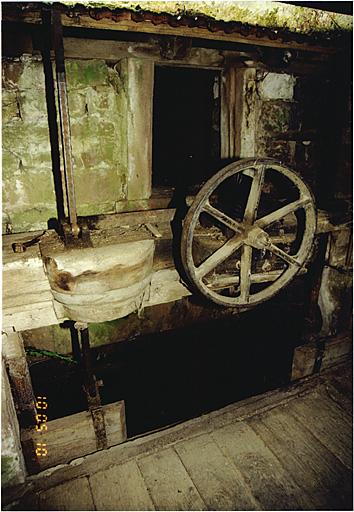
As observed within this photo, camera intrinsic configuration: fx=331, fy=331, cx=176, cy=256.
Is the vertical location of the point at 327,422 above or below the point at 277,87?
below

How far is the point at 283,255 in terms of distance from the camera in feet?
9.82

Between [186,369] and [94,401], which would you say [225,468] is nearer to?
[94,401]

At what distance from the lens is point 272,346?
225 inches

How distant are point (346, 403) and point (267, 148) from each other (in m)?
3.17

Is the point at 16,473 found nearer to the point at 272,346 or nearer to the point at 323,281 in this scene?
the point at 323,281

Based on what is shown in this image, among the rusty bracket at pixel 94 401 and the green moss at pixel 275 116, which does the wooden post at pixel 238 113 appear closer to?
the green moss at pixel 275 116

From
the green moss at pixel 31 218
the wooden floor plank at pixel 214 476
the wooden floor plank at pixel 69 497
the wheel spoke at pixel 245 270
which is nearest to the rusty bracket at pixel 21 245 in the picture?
the green moss at pixel 31 218

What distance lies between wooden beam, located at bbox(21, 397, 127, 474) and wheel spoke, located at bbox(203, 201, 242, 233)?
2.00m

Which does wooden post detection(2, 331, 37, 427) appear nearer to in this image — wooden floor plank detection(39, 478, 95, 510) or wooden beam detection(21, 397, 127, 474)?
wooden beam detection(21, 397, 127, 474)

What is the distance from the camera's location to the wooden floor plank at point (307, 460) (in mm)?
2816

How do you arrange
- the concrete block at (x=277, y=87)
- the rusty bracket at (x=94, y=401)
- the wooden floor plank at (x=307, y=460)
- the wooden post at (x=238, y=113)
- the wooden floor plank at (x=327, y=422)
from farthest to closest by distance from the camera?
the concrete block at (x=277, y=87) < the wooden post at (x=238, y=113) < the wooden floor plank at (x=327, y=422) < the rusty bracket at (x=94, y=401) < the wooden floor plank at (x=307, y=460)

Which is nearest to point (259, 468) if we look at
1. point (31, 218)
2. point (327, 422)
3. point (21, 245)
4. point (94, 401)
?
point (327, 422)

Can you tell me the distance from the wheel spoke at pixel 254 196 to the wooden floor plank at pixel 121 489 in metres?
2.46

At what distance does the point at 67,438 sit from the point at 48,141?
113 inches
